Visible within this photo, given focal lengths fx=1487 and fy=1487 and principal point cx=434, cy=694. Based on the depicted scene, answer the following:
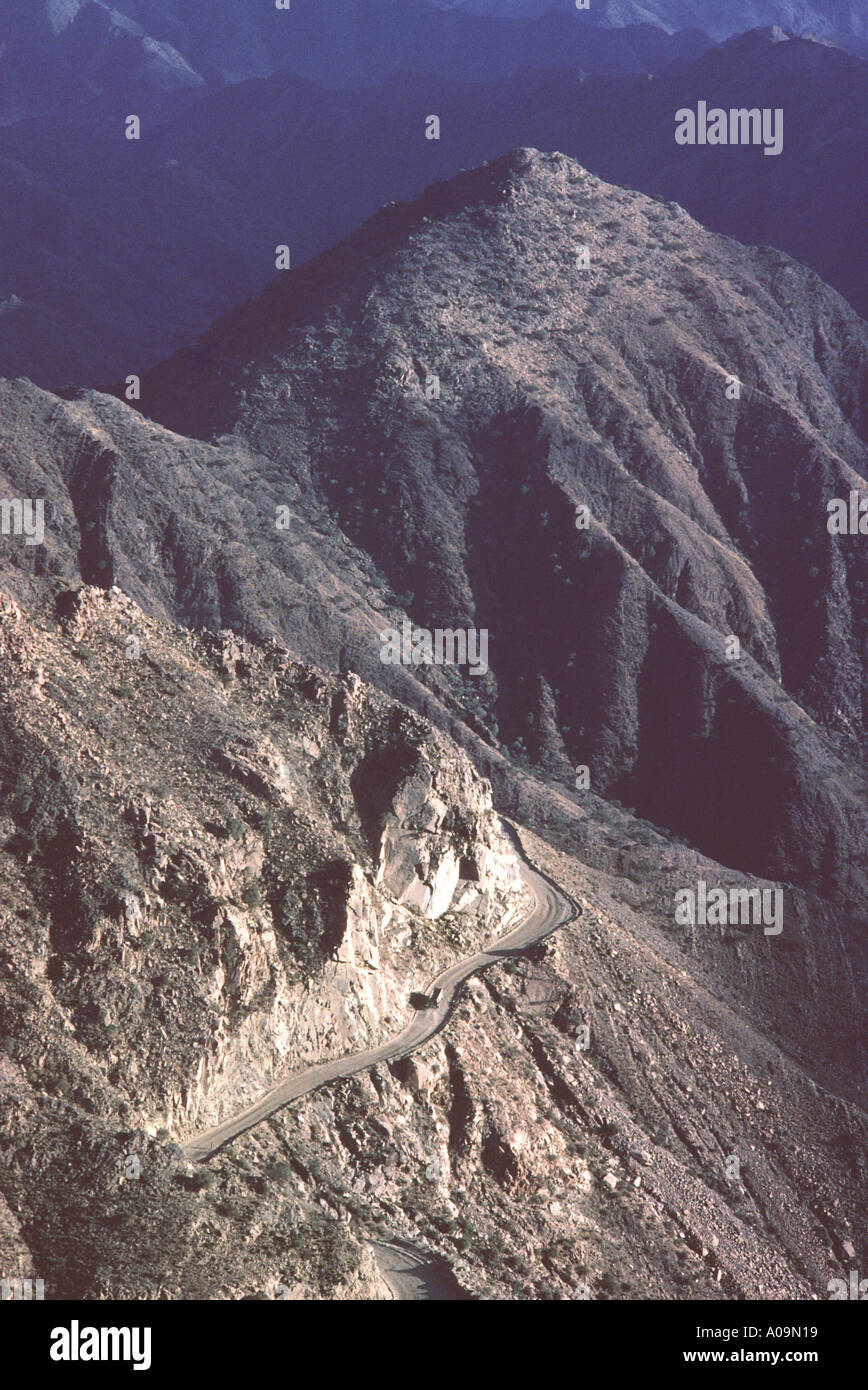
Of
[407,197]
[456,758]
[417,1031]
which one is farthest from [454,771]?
[407,197]

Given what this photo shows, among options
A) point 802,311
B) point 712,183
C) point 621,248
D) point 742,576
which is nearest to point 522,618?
point 742,576

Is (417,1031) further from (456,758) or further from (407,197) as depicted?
(407,197)

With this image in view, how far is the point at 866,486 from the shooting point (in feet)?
323

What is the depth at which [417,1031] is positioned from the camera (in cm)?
4475

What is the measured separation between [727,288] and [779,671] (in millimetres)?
32788

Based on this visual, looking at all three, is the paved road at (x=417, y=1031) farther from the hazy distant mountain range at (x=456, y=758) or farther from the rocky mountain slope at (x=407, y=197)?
the rocky mountain slope at (x=407, y=197)

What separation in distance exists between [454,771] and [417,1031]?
34.5ft

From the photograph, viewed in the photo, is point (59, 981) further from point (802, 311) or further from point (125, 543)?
point (802, 311)

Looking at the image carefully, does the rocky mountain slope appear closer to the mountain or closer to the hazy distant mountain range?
the hazy distant mountain range

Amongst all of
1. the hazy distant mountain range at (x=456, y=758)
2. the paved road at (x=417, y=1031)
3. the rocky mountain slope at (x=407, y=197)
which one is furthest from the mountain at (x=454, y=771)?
the rocky mountain slope at (x=407, y=197)

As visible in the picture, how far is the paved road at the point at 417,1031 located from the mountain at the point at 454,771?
0.49 m

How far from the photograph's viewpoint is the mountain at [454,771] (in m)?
37.4

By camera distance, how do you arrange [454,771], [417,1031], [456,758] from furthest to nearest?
[456,758]
[454,771]
[417,1031]

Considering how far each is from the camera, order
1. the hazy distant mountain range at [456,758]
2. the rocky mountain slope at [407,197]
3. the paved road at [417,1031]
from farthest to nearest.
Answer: the rocky mountain slope at [407,197], the paved road at [417,1031], the hazy distant mountain range at [456,758]
